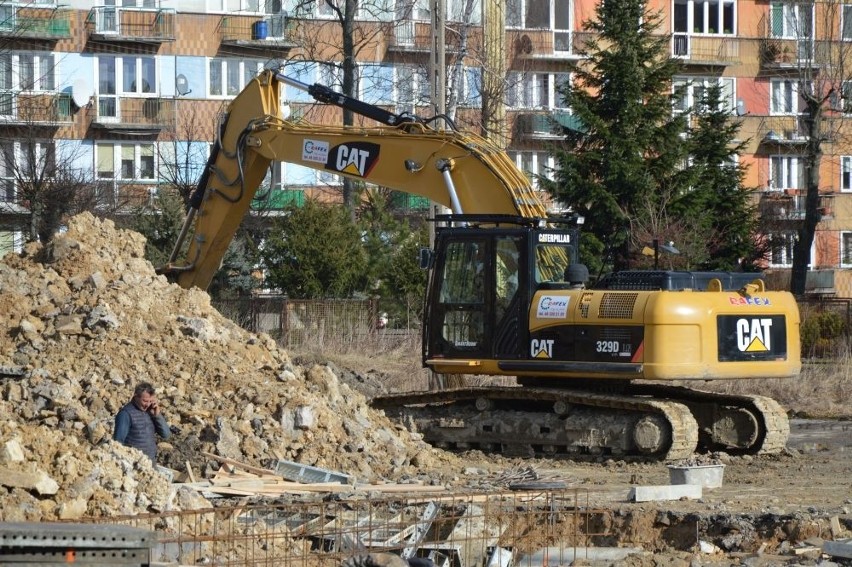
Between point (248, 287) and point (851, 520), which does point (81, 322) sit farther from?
point (248, 287)

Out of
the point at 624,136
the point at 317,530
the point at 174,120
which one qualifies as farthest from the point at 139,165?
the point at 317,530

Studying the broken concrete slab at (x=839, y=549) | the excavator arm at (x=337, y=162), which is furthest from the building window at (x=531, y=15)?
the broken concrete slab at (x=839, y=549)

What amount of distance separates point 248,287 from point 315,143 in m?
15.5

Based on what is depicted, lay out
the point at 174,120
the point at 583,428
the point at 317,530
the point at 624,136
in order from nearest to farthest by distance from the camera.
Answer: the point at 317,530
the point at 583,428
the point at 624,136
the point at 174,120

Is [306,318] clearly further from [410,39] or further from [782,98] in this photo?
[782,98]

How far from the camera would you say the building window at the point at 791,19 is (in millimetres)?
39850

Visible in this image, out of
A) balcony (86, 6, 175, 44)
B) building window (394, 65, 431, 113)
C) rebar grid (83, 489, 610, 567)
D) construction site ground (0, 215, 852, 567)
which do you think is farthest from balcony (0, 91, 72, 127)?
rebar grid (83, 489, 610, 567)

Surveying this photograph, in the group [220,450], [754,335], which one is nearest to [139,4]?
[754,335]

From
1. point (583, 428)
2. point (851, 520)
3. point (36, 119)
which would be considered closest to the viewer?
point (851, 520)

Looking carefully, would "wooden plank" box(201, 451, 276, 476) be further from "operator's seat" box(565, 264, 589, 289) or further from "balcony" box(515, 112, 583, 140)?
"balcony" box(515, 112, 583, 140)

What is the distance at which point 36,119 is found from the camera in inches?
1484

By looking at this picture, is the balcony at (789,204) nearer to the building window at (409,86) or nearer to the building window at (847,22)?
the building window at (847,22)

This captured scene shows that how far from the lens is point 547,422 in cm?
1573

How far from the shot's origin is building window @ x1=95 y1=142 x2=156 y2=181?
40.5 metres
